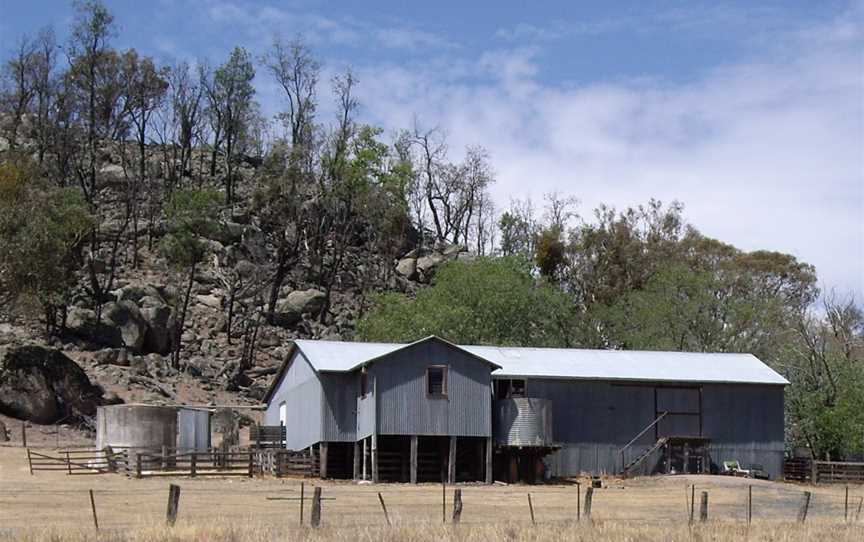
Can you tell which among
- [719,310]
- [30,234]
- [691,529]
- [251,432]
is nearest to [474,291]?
[719,310]

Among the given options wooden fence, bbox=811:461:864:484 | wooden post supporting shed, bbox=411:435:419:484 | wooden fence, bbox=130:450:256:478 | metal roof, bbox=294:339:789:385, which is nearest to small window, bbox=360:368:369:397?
metal roof, bbox=294:339:789:385

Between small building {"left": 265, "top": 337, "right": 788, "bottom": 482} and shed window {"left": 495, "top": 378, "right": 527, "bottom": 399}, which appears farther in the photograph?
shed window {"left": 495, "top": 378, "right": 527, "bottom": 399}

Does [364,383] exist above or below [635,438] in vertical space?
above

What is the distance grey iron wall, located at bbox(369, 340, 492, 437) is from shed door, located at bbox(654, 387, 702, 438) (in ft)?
31.2

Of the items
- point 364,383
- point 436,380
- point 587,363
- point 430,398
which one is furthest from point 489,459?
point 587,363

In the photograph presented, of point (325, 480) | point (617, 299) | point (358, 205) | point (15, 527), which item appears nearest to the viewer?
point (15, 527)

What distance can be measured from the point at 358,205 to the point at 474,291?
2629 cm

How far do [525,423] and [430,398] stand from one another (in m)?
4.46

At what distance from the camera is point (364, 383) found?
56.5 meters

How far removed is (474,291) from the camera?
79375 mm

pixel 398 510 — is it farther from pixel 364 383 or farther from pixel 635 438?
pixel 635 438

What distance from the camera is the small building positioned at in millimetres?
55812

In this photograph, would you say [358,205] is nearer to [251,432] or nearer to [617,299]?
[617,299]

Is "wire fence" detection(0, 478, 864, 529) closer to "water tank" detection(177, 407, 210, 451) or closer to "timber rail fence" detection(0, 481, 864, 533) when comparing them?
"timber rail fence" detection(0, 481, 864, 533)
